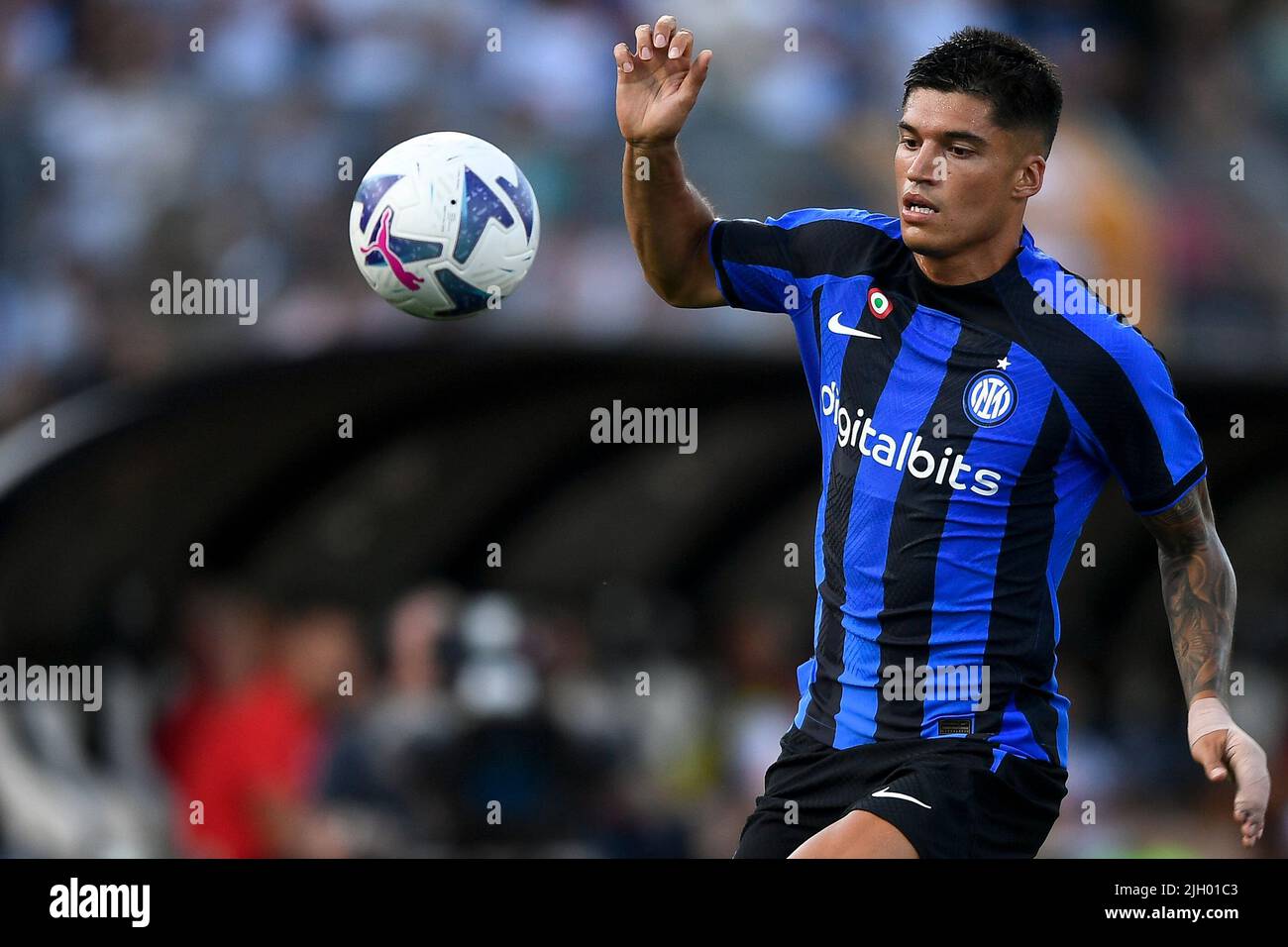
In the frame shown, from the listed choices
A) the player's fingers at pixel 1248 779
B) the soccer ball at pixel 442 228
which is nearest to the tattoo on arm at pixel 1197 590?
the player's fingers at pixel 1248 779

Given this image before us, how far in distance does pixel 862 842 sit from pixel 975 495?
90 centimetres

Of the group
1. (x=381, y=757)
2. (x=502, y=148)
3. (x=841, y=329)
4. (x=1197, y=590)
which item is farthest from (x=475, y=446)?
(x=1197, y=590)

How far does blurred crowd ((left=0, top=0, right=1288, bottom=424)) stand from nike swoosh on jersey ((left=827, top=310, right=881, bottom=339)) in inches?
146

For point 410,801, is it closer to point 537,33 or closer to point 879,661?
point 879,661

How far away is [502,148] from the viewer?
34.5ft

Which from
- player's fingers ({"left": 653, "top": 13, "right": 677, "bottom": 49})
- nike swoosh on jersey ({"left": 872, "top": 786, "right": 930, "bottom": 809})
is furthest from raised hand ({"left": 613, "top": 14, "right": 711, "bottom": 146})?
nike swoosh on jersey ({"left": 872, "top": 786, "right": 930, "bottom": 809})

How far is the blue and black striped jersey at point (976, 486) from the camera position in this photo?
4.57 meters

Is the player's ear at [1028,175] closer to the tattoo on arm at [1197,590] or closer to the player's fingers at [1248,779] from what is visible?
the tattoo on arm at [1197,590]

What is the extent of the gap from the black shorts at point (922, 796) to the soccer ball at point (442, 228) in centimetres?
150

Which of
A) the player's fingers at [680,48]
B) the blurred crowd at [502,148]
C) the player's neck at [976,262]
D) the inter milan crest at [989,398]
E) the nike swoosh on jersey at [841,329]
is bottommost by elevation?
the inter milan crest at [989,398]

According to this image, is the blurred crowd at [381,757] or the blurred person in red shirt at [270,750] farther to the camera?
the blurred person in red shirt at [270,750]
